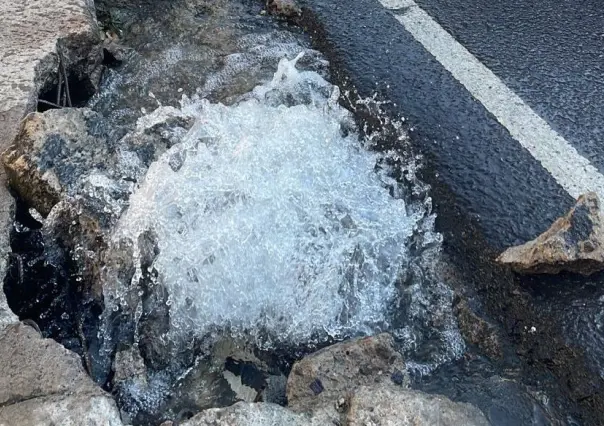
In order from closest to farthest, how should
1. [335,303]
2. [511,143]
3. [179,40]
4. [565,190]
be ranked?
[335,303]
[565,190]
[511,143]
[179,40]

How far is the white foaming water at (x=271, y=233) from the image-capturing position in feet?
7.87

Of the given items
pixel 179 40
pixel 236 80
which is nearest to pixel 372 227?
pixel 236 80

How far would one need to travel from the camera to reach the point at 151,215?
8.04 feet

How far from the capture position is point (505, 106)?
2.95 meters

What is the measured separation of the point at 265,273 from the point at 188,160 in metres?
0.48

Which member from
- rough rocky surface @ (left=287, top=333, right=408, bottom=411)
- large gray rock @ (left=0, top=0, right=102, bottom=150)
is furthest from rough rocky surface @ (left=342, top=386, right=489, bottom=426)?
large gray rock @ (left=0, top=0, right=102, bottom=150)

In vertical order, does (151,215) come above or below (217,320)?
above

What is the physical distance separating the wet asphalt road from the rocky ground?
0.24 m

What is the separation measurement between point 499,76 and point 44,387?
2136 mm

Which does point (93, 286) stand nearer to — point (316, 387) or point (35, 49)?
point (316, 387)

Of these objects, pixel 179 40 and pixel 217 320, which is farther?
pixel 179 40

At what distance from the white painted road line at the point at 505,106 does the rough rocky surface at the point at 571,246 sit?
0.31 meters

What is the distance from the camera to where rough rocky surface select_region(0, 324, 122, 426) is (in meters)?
1.74

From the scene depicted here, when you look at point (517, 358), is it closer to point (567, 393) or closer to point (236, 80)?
point (567, 393)
